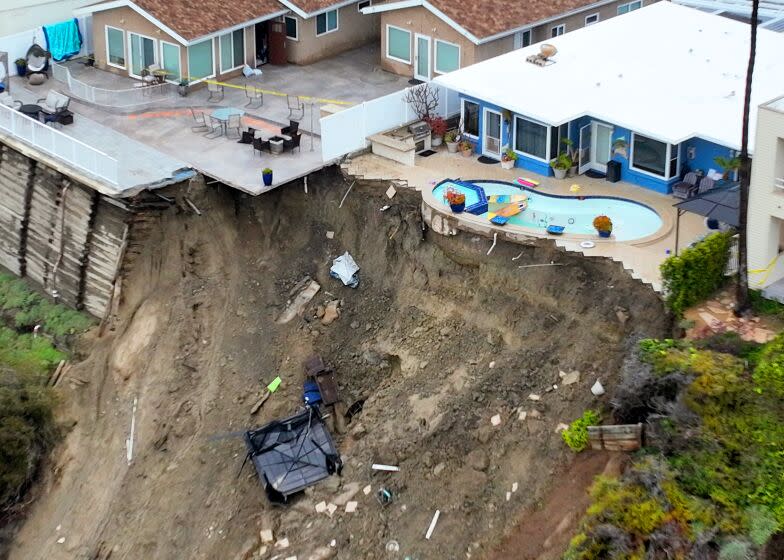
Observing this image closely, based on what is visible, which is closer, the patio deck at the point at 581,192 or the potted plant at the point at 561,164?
the patio deck at the point at 581,192

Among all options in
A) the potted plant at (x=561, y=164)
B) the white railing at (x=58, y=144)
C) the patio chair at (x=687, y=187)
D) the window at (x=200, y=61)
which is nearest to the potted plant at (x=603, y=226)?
the patio chair at (x=687, y=187)

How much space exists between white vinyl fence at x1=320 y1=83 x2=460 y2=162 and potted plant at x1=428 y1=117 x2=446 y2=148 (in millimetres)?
836

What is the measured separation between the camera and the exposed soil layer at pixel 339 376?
30.2 m

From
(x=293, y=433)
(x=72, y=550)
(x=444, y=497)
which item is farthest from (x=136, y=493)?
(x=444, y=497)

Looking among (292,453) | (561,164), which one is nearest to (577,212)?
(561,164)

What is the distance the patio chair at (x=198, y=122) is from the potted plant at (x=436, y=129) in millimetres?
7182

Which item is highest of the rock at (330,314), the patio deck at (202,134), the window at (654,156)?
the window at (654,156)

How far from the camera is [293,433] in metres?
32.4

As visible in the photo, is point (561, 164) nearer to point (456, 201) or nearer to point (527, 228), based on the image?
point (527, 228)

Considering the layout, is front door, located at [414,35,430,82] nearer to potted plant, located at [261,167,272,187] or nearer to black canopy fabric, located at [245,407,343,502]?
potted plant, located at [261,167,272,187]

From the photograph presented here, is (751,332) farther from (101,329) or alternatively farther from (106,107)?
(106,107)

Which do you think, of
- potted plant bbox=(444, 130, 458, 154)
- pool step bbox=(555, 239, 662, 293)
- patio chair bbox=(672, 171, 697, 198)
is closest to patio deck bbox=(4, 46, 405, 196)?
potted plant bbox=(444, 130, 458, 154)

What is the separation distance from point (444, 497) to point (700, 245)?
8480mm

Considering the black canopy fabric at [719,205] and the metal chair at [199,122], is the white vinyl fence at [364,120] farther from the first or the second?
the black canopy fabric at [719,205]
